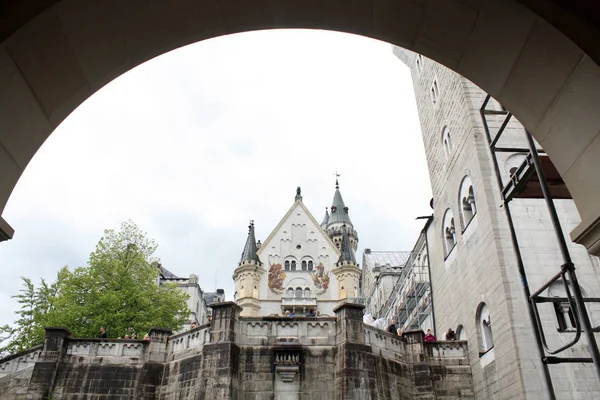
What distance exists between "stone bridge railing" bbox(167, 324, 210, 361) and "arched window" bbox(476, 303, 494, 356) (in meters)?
10.4

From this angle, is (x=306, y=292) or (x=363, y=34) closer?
(x=363, y=34)

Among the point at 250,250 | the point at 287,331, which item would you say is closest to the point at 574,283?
the point at 287,331

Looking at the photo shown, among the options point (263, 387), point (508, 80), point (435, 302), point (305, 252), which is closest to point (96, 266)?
point (263, 387)

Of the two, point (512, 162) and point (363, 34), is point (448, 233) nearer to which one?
point (512, 162)

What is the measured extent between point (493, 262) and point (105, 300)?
20748 millimetres

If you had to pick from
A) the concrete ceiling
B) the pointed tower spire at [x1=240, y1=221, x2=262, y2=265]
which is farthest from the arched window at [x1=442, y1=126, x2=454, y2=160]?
the pointed tower spire at [x1=240, y1=221, x2=262, y2=265]

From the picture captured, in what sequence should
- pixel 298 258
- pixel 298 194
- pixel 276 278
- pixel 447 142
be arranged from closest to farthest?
1. pixel 447 142
2. pixel 276 278
3. pixel 298 258
4. pixel 298 194

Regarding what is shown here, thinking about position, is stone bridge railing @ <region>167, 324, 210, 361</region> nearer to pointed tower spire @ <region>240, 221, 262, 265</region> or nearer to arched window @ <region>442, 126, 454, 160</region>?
arched window @ <region>442, 126, 454, 160</region>

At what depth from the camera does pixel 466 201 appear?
22.0m

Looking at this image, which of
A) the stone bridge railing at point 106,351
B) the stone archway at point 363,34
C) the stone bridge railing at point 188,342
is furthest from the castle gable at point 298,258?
the stone archway at point 363,34

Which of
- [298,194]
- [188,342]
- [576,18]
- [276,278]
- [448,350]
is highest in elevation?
[298,194]

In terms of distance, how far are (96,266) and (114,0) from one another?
29718mm

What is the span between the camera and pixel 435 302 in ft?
88.4

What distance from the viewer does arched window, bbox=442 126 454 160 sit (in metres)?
24.3
